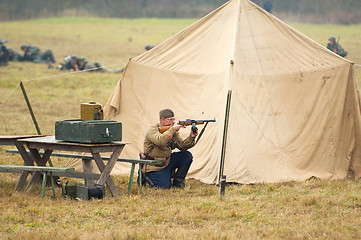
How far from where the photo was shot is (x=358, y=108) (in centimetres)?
941

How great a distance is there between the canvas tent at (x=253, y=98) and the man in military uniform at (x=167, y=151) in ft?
1.56

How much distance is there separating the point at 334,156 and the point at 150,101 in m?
2.80

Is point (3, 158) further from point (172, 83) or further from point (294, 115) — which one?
point (294, 115)

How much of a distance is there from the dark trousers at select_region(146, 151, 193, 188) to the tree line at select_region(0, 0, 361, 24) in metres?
30.5

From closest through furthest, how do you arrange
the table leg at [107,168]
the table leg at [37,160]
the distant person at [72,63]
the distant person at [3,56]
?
the table leg at [107,168]
the table leg at [37,160]
the distant person at [72,63]
the distant person at [3,56]

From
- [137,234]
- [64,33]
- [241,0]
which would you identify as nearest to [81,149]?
[137,234]

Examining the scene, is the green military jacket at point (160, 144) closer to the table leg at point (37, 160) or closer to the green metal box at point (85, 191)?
the green metal box at point (85, 191)

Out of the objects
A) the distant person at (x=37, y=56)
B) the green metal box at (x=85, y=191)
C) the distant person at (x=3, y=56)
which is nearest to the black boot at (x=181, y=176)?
the green metal box at (x=85, y=191)

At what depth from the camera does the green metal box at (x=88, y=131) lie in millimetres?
7595

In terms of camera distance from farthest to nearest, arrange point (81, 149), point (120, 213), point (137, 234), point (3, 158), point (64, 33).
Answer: point (64, 33) < point (3, 158) < point (81, 149) < point (120, 213) < point (137, 234)

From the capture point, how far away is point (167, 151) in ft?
27.8

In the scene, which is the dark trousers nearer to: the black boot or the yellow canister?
the black boot

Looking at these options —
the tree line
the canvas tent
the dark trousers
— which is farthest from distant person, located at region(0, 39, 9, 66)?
the dark trousers

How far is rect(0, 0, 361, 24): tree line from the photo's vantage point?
38938mm
